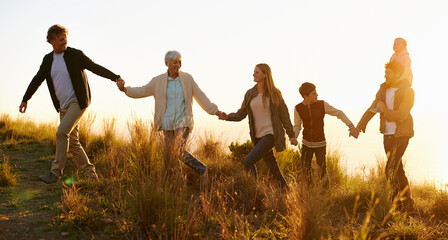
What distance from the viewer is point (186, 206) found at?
145 inches

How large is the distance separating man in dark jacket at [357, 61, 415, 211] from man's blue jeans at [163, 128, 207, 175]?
246 centimetres

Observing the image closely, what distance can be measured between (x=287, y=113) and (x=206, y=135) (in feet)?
12.2

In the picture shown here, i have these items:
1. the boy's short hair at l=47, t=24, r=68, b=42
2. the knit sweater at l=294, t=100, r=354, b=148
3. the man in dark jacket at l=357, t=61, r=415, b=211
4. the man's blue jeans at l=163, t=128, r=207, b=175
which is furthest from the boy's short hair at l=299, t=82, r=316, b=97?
the boy's short hair at l=47, t=24, r=68, b=42

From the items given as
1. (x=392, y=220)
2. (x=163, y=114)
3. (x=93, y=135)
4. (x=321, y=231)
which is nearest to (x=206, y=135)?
(x=93, y=135)

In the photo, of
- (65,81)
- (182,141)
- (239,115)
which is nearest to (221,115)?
(239,115)

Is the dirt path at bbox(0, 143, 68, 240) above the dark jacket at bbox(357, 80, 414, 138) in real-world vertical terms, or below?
below

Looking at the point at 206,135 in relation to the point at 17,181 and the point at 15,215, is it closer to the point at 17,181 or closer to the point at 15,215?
the point at 17,181

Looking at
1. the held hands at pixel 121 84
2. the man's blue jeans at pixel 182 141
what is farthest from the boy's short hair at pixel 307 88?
the held hands at pixel 121 84

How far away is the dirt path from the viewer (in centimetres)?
375

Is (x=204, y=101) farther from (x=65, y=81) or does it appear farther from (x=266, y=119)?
(x=65, y=81)

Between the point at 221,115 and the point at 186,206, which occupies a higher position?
the point at 221,115

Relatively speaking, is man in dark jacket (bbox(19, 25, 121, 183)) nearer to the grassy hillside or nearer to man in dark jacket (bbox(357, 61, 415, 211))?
the grassy hillside

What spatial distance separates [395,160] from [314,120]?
3.79 ft

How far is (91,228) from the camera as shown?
379 cm
